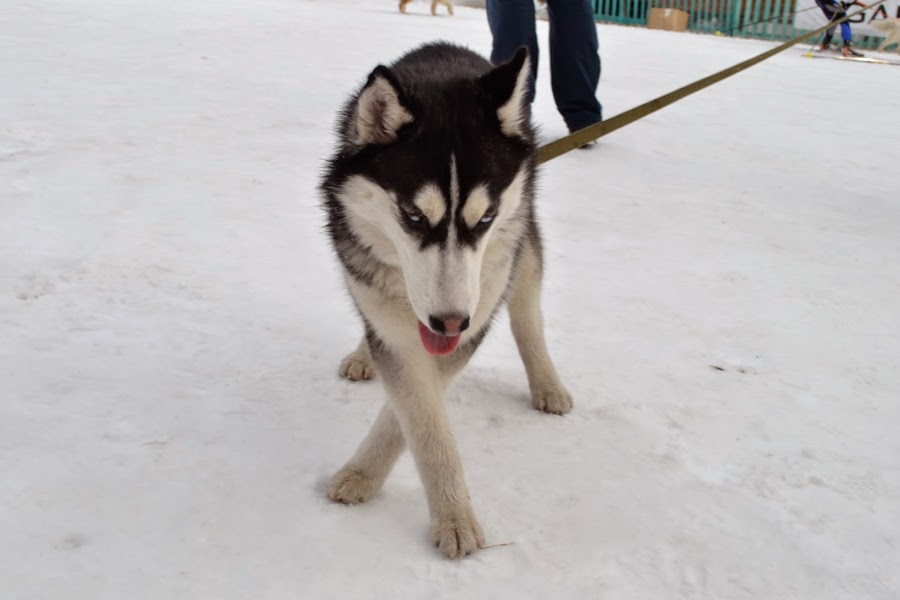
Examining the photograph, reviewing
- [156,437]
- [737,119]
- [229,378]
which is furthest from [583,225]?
[737,119]

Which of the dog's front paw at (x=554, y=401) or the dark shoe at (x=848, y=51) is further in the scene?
the dark shoe at (x=848, y=51)

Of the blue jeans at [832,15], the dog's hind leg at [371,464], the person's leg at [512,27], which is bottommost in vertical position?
the blue jeans at [832,15]

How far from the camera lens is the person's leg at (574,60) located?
5.45m

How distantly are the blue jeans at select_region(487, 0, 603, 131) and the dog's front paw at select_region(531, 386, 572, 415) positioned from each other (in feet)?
9.86

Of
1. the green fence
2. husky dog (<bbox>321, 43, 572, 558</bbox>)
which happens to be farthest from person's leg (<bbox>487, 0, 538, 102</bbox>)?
the green fence

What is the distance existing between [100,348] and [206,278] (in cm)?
73

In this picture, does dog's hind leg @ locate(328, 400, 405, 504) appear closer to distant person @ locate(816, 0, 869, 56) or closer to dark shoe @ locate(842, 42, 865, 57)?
distant person @ locate(816, 0, 869, 56)

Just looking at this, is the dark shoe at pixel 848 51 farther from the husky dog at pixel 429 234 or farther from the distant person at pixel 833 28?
the husky dog at pixel 429 234

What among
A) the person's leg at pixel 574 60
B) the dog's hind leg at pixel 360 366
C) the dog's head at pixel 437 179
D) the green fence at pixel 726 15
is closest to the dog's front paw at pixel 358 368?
the dog's hind leg at pixel 360 366

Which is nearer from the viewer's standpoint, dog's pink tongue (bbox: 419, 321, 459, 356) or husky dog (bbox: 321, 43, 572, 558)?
husky dog (bbox: 321, 43, 572, 558)

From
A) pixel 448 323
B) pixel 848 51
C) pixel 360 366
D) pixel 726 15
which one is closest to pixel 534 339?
pixel 360 366

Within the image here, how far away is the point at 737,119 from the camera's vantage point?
7.19m

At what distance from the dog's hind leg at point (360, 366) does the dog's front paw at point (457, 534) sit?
0.90 meters

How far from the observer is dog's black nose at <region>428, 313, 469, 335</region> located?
1874 mm
